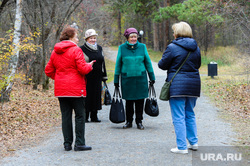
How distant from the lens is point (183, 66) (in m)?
5.04

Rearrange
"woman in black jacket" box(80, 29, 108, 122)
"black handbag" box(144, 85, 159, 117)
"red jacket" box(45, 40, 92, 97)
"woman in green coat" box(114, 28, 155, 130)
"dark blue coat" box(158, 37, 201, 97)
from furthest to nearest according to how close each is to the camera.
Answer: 1. "woman in black jacket" box(80, 29, 108, 122)
2. "black handbag" box(144, 85, 159, 117)
3. "woman in green coat" box(114, 28, 155, 130)
4. "red jacket" box(45, 40, 92, 97)
5. "dark blue coat" box(158, 37, 201, 97)

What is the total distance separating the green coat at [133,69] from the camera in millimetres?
6770

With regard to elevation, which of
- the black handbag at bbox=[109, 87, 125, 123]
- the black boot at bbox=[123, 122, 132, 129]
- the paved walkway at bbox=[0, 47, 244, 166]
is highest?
the black handbag at bbox=[109, 87, 125, 123]

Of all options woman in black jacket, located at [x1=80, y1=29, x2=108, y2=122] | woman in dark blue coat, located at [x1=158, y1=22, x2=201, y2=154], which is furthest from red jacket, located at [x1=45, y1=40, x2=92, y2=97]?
woman in black jacket, located at [x1=80, y1=29, x2=108, y2=122]

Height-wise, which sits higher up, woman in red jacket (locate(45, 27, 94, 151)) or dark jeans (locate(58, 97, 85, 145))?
woman in red jacket (locate(45, 27, 94, 151))

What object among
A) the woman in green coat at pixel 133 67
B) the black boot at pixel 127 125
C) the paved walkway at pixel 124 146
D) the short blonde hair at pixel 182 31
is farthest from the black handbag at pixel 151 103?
the short blonde hair at pixel 182 31

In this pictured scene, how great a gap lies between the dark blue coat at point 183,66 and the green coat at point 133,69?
1709mm

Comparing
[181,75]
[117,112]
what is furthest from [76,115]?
[181,75]

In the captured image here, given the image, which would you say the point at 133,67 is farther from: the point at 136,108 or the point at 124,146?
the point at 124,146

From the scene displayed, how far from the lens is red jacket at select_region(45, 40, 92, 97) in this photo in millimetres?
5168

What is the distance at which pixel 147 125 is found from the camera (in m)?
7.53

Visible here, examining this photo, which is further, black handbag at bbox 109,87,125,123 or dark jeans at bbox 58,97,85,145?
black handbag at bbox 109,87,125,123

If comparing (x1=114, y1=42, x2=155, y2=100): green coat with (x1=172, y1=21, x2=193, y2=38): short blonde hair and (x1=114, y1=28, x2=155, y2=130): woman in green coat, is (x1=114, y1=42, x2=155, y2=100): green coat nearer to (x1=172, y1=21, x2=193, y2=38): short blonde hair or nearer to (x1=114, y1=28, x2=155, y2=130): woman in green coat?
→ (x1=114, y1=28, x2=155, y2=130): woman in green coat

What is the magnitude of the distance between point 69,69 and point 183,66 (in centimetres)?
175
